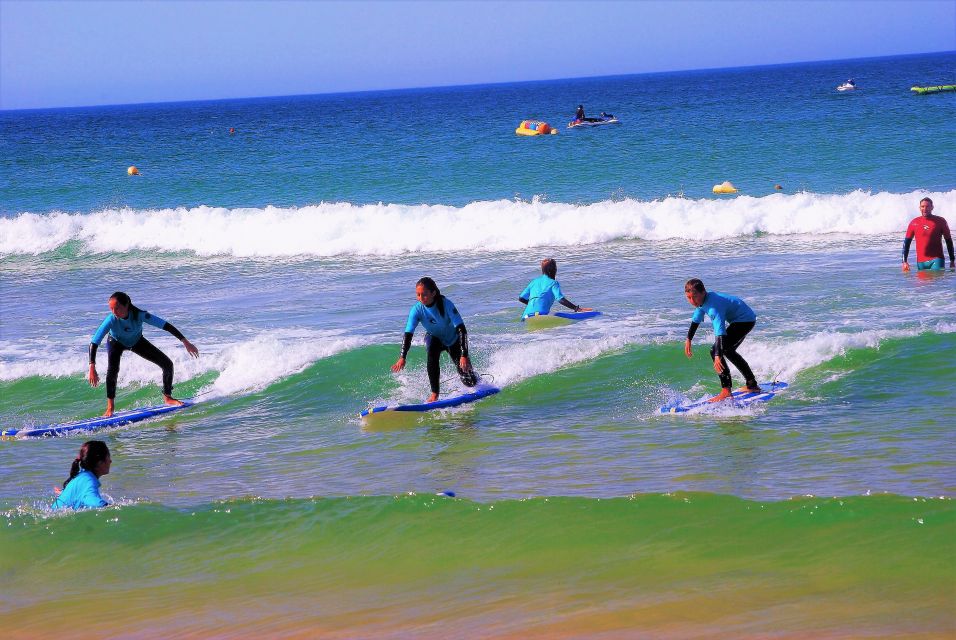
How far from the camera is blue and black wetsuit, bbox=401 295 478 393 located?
10.5 metres

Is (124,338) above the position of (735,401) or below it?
above

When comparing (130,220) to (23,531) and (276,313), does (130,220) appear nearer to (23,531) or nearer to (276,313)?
(276,313)

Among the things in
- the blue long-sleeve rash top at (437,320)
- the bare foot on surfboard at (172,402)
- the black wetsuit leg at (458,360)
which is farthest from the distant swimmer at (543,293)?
the bare foot on surfboard at (172,402)

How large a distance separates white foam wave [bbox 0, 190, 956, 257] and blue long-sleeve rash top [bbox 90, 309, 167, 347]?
467 inches

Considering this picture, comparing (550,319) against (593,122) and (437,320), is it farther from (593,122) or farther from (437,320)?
(593,122)

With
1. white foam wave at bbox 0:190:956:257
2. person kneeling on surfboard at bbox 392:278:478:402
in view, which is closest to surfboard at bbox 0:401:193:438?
person kneeling on surfboard at bbox 392:278:478:402

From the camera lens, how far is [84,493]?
7547mm

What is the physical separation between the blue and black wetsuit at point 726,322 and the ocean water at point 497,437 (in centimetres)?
44

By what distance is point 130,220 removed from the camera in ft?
91.4

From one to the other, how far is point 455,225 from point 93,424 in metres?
14.4

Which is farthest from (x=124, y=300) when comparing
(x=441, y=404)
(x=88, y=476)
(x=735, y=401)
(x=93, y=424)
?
(x=735, y=401)

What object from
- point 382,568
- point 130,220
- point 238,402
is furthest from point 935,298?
point 130,220

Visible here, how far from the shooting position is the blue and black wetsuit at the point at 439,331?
1051cm

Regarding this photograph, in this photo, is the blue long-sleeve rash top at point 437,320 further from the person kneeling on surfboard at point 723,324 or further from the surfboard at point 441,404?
the person kneeling on surfboard at point 723,324
